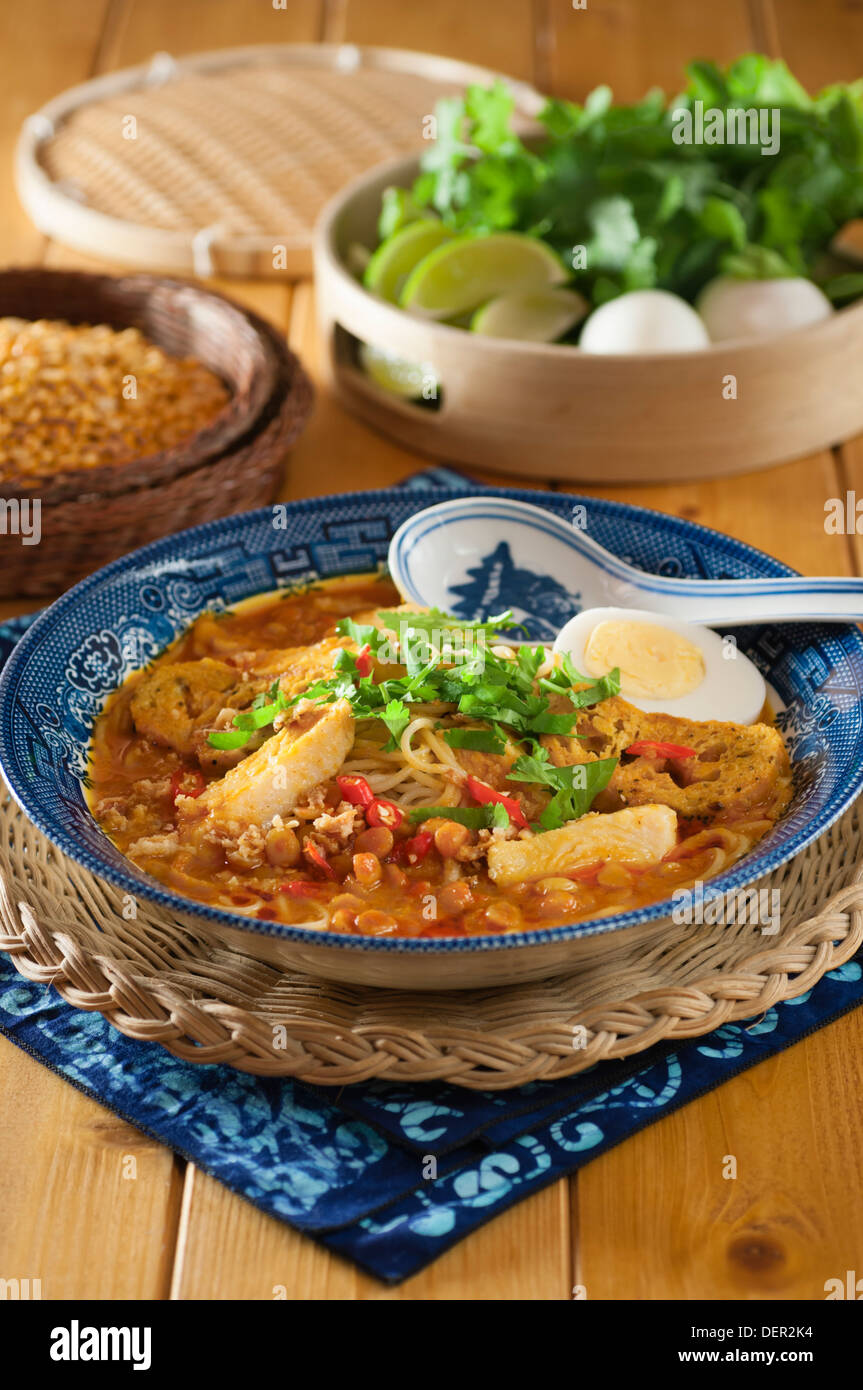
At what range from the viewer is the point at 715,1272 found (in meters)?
2.16

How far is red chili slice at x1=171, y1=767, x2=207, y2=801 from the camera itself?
2.79 m

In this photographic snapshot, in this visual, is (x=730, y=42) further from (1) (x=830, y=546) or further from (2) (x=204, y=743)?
(2) (x=204, y=743)

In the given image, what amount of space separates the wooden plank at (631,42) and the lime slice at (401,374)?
279 centimetres

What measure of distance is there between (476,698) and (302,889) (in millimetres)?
521

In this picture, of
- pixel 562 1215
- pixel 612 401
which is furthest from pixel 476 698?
pixel 612 401

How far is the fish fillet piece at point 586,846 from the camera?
2.54 meters

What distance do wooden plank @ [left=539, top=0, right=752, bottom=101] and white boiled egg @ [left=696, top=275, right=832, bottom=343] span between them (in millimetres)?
2589

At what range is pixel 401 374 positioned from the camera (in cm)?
439

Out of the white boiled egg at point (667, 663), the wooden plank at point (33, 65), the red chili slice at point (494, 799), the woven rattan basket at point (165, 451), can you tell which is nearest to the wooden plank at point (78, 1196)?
the red chili slice at point (494, 799)

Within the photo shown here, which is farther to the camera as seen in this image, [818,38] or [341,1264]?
→ [818,38]

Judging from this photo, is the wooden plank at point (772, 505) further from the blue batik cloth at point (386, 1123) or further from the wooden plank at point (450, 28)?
the wooden plank at point (450, 28)

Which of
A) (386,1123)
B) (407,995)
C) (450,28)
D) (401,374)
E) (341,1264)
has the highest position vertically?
(450,28)

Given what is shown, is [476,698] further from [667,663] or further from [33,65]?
[33,65]

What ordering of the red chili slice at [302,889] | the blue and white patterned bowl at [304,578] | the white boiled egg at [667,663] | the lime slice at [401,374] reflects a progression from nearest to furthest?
1. the blue and white patterned bowl at [304,578]
2. the red chili slice at [302,889]
3. the white boiled egg at [667,663]
4. the lime slice at [401,374]
